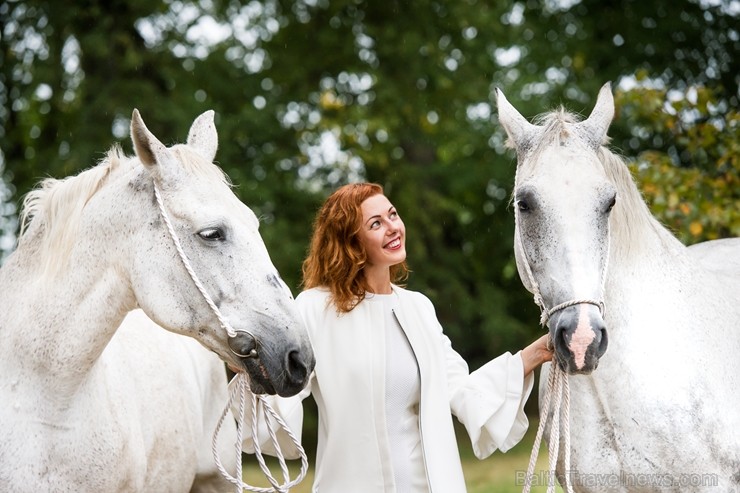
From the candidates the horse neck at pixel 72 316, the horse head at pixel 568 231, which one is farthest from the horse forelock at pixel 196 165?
the horse head at pixel 568 231

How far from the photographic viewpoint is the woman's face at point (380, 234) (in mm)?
3494

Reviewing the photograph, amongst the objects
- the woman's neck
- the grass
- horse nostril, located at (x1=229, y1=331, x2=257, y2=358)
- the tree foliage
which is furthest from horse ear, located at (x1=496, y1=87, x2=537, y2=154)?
the tree foliage

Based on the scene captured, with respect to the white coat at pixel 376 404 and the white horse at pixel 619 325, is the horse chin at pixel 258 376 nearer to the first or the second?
the white coat at pixel 376 404

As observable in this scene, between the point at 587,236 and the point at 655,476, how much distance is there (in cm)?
91

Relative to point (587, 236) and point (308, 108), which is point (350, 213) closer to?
point (587, 236)

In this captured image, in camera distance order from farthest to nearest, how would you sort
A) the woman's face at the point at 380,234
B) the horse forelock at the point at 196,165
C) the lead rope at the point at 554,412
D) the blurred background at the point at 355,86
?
the blurred background at the point at 355,86, the woman's face at the point at 380,234, the lead rope at the point at 554,412, the horse forelock at the point at 196,165

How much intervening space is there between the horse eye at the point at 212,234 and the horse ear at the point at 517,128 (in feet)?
4.31

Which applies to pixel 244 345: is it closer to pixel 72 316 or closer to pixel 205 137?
→ pixel 72 316

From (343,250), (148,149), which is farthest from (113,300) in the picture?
(343,250)

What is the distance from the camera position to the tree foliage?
968 centimetres

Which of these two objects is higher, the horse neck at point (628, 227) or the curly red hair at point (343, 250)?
the horse neck at point (628, 227)

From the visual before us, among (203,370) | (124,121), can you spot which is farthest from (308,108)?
(203,370)

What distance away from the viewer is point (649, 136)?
10.9 meters

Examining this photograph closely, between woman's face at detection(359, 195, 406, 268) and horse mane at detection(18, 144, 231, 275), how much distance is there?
61cm
